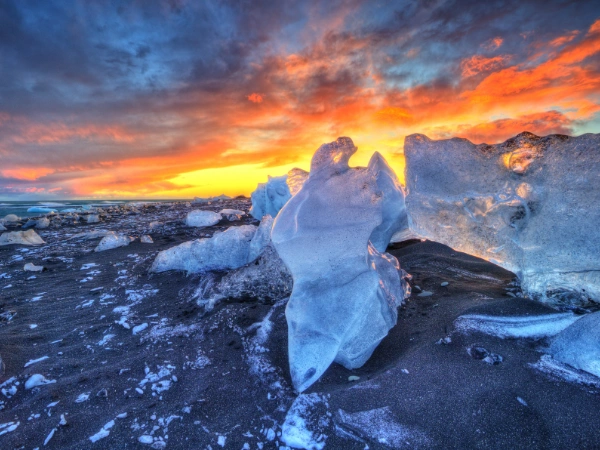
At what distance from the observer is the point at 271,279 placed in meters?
3.30

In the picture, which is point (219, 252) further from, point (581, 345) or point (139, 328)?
point (581, 345)

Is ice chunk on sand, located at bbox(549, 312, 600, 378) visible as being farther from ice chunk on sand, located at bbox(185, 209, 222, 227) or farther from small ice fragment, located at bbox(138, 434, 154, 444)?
ice chunk on sand, located at bbox(185, 209, 222, 227)

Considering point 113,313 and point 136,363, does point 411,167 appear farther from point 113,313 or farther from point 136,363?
point 113,313

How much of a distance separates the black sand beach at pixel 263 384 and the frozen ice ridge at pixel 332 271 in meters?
0.14

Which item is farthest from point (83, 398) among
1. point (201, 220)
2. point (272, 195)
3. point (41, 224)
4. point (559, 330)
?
point (41, 224)

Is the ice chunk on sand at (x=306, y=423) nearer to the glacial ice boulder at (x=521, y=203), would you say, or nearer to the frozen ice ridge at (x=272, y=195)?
the glacial ice boulder at (x=521, y=203)

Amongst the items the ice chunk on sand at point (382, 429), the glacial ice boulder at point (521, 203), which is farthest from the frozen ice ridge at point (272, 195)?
the ice chunk on sand at point (382, 429)

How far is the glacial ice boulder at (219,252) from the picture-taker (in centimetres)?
425

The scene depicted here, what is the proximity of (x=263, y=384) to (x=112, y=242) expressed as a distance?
5763 millimetres

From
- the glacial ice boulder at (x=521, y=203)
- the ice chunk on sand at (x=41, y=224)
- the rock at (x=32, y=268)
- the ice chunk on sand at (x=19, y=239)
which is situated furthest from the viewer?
the ice chunk on sand at (x=41, y=224)

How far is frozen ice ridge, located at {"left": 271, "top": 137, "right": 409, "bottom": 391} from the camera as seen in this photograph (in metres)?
2.11

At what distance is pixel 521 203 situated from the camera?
2.51 meters

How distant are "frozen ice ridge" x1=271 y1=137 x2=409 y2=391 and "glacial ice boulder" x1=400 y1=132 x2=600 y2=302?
72 centimetres

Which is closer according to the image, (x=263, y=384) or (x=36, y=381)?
(x=263, y=384)
